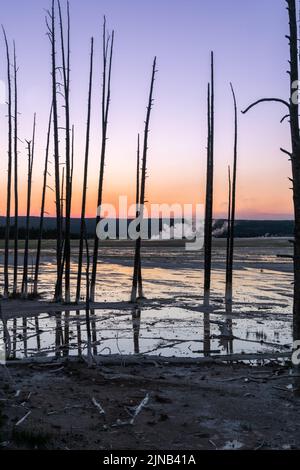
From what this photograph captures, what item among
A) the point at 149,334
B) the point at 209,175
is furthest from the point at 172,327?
the point at 209,175

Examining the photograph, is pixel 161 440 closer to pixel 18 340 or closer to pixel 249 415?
pixel 249 415

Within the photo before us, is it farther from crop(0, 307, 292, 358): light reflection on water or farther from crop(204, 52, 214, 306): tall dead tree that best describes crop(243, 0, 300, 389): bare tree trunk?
crop(204, 52, 214, 306): tall dead tree

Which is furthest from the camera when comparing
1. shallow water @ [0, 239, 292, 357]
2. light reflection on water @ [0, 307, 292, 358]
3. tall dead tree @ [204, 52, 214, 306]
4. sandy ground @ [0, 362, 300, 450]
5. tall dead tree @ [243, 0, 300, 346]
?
tall dead tree @ [204, 52, 214, 306]

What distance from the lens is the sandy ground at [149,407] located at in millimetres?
6926

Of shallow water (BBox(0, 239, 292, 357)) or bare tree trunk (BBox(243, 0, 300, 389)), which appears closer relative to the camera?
bare tree trunk (BBox(243, 0, 300, 389))

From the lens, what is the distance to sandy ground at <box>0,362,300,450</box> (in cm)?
693

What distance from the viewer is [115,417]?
7816 mm

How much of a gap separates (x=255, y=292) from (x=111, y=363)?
17.4 meters

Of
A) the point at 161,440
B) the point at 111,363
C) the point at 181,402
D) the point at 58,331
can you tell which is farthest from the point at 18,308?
the point at 161,440

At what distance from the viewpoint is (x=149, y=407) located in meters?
8.33

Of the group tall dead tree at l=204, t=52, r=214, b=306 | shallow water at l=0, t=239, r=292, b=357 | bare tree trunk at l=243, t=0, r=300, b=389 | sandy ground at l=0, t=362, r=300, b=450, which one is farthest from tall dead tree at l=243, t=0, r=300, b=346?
tall dead tree at l=204, t=52, r=214, b=306

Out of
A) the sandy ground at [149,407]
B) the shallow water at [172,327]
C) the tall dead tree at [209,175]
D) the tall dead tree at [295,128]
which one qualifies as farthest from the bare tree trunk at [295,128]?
the tall dead tree at [209,175]

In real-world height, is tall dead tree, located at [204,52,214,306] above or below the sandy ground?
above

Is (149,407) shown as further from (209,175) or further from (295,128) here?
(209,175)
